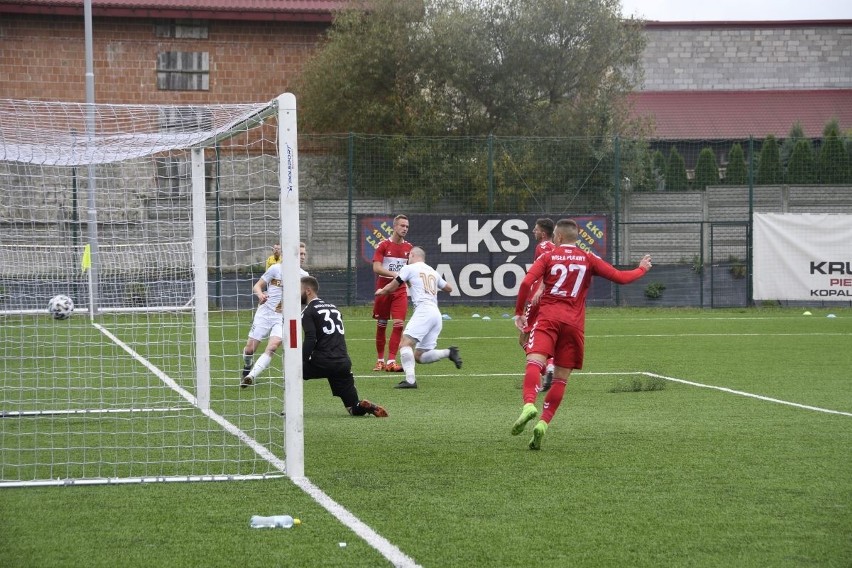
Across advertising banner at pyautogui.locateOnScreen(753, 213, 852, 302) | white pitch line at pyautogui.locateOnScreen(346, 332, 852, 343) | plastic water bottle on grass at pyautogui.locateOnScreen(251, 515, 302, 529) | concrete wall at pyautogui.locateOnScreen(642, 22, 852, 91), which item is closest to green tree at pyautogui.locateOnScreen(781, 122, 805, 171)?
advertising banner at pyautogui.locateOnScreen(753, 213, 852, 302)

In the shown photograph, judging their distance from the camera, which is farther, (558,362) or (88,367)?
(88,367)

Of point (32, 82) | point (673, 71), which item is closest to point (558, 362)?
point (32, 82)

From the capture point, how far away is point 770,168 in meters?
30.5

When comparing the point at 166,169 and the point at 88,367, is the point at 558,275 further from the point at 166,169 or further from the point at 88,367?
the point at 166,169

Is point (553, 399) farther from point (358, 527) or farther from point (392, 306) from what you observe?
point (392, 306)

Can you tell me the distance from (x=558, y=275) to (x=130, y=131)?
4.22 m

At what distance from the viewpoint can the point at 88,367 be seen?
1502 cm

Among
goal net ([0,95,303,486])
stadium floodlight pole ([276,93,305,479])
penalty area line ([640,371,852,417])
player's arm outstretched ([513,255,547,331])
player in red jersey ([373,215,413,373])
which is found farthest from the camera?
player in red jersey ([373,215,413,373])

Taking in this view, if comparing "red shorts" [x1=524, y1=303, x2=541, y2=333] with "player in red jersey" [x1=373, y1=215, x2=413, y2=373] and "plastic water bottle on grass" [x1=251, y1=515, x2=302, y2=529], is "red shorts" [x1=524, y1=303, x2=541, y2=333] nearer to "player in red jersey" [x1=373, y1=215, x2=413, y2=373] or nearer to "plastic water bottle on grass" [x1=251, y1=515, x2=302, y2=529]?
"player in red jersey" [x1=373, y1=215, x2=413, y2=373]

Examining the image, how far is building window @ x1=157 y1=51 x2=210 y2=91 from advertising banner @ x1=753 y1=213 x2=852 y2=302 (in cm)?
1998

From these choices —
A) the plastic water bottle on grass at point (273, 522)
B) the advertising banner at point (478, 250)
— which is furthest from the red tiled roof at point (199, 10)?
the plastic water bottle on grass at point (273, 522)

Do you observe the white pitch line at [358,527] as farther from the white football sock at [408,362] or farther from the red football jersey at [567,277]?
the white football sock at [408,362]

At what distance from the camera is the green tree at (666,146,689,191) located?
30.7 metres

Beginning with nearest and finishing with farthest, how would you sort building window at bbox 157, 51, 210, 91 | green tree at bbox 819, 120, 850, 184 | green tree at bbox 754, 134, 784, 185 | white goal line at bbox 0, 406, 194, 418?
white goal line at bbox 0, 406, 194, 418 < green tree at bbox 819, 120, 850, 184 < green tree at bbox 754, 134, 784, 185 < building window at bbox 157, 51, 210, 91
